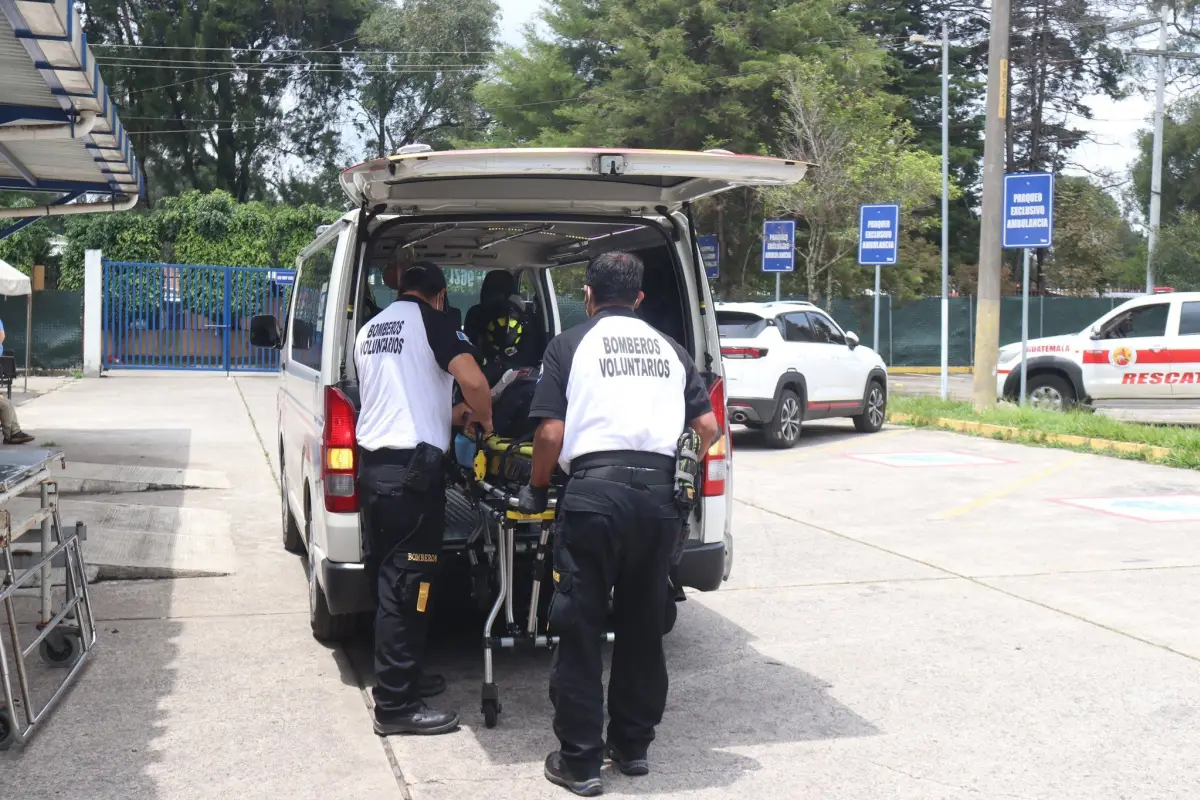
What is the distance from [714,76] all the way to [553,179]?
2592 centimetres

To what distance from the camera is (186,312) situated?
25.9 metres

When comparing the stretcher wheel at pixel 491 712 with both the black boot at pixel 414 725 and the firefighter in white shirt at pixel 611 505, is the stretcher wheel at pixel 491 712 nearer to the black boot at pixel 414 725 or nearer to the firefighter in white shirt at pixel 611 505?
the black boot at pixel 414 725

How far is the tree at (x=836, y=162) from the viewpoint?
2758cm

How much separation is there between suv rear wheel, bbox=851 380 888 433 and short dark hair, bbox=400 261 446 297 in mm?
11449

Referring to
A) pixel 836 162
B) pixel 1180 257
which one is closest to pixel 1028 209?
pixel 836 162

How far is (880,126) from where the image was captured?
29.8 m

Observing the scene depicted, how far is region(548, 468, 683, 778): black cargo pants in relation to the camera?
13.9ft

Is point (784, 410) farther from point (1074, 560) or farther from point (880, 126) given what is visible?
point (880, 126)

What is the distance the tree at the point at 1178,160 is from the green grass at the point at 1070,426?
31947mm

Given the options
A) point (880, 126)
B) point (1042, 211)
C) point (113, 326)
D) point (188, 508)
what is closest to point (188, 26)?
point (113, 326)

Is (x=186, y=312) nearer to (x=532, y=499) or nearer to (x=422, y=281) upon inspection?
(x=422, y=281)

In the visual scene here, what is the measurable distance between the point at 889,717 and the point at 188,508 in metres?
6.32

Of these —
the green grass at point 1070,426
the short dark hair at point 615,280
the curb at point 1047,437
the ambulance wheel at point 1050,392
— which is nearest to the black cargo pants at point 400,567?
the short dark hair at point 615,280

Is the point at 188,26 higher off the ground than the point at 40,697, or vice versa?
the point at 188,26
